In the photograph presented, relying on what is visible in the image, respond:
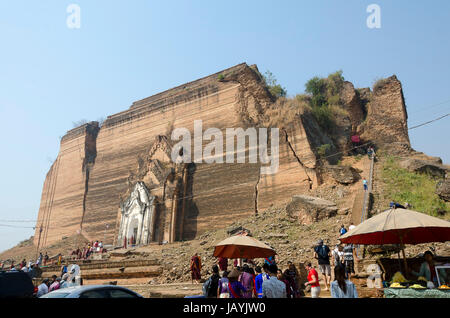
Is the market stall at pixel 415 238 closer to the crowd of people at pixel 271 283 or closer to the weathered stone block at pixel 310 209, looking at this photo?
the crowd of people at pixel 271 283

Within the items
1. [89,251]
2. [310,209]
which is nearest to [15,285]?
[310,209]

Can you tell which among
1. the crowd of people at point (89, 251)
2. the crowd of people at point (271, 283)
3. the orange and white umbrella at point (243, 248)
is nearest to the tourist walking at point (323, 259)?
the crowd of people at point (271, 283)

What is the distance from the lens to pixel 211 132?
22.5 metres

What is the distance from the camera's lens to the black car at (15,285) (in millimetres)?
7402

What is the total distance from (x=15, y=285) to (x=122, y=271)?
800 cm

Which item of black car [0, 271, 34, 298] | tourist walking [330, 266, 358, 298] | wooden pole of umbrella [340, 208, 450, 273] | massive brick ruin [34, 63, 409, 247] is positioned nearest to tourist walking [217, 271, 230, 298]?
tourist walking [330, 266, 358, 298]

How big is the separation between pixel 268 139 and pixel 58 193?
70.7ft

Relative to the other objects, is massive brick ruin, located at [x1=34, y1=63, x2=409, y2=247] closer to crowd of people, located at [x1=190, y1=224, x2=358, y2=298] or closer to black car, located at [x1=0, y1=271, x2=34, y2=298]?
crowd of people, located at [x1=190, y1=224, x2=358, y2=298]

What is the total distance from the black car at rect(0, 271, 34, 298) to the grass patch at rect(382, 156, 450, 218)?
12.2 metres

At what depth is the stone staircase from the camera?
568 inches

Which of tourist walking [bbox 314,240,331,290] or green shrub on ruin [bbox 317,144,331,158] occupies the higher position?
green shrub on ruin [bbox 317,144,331,158]
